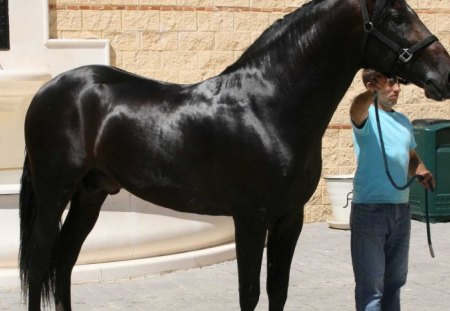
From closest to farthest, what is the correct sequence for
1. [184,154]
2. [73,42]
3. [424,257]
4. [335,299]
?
[184,154]
[335,299]
[424,257]
[73,42]

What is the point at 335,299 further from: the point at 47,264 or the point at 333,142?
the point at 333,142

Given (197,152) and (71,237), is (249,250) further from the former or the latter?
(71,237)

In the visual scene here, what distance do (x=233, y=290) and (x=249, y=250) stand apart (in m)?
2.72

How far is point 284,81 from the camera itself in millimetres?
4262

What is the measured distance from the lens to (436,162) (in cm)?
1067

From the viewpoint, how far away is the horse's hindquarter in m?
4.20

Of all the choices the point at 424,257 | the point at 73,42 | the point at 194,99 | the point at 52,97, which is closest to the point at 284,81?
the point at 194,99

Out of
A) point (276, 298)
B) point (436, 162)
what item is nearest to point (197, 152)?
point (276, 298)

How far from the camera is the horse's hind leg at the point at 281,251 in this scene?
4418 mm

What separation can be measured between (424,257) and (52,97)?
4.60m

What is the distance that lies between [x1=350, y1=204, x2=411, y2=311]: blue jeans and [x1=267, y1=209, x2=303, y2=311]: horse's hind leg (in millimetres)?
431

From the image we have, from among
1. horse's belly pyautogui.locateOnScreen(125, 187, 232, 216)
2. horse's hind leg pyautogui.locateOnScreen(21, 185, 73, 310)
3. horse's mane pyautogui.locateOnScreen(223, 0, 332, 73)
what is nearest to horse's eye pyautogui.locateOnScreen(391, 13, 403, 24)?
horse's mane pyautogui.locateOnScreen(223, 0, 332, 73)

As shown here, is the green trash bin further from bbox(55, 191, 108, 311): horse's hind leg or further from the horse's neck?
the horse's neck

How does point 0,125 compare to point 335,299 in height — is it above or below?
above
